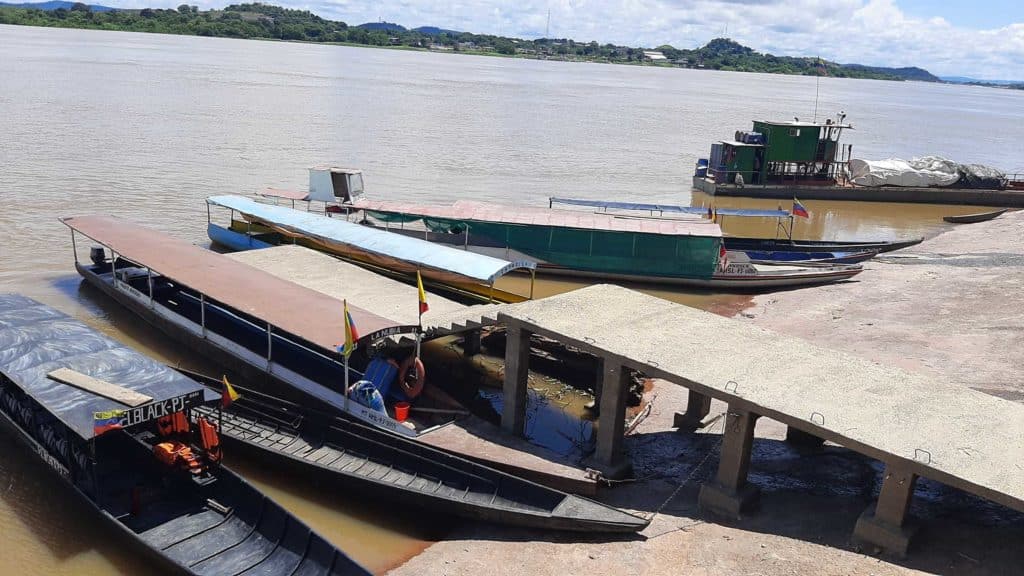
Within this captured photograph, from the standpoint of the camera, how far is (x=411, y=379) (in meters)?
16.2

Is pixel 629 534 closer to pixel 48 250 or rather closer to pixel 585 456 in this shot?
pixel 585 456

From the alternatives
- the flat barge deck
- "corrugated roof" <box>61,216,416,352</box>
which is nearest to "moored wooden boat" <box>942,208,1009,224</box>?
the flat barge deck

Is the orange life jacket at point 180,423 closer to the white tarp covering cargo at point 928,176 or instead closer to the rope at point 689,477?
the rope at point 689,477

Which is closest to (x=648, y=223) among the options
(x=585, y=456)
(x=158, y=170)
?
(x=585, y=456)

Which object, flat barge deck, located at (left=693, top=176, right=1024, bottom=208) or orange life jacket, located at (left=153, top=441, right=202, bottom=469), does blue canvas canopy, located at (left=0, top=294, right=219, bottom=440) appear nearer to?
orange life jacket, located at (left=153, top=441, right=202, bottom=469)

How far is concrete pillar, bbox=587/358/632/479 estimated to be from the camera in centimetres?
1346

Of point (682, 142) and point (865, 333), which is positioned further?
point (682, 142)

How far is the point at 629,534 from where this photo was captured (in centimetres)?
1215

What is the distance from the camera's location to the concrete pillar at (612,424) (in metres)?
13.5

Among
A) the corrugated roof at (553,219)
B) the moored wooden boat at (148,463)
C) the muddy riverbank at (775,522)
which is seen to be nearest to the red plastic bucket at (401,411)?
the muddy riverbank at (775,522)

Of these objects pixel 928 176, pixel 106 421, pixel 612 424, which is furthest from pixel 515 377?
pixel 928 176

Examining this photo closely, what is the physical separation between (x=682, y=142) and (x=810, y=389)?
214 feet

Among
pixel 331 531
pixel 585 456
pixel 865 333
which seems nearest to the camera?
pixel 331 531

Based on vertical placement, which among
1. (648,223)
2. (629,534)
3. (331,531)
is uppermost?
(648,223)
